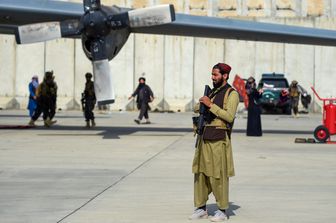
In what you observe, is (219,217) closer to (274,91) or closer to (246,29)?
(246,29)

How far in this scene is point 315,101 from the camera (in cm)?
→ 4219

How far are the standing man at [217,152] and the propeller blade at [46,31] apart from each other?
12913 mm

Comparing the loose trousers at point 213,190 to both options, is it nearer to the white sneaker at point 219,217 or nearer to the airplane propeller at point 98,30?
the white sneaker at point 219,217

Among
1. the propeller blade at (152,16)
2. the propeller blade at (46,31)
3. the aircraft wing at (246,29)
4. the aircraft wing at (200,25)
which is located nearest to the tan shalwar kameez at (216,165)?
the propeller blade at (152,16)

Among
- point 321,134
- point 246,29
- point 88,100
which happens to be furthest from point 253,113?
point 88,100

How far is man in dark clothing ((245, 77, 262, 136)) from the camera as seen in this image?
2289 centimetres

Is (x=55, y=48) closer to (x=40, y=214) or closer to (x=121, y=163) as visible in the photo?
(x=121, y=163)

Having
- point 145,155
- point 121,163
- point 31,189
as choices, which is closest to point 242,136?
point 145,155

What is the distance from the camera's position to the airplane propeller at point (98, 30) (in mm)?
21938

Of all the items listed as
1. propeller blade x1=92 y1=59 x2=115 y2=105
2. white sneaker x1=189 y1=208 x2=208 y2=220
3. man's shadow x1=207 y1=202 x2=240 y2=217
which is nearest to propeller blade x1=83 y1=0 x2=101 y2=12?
propeller blade x1=92 y1=59 x2=115 y2=105

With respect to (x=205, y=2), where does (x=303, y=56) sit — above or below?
below

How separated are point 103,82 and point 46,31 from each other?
213 centimetres

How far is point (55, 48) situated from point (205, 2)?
828 centimetres

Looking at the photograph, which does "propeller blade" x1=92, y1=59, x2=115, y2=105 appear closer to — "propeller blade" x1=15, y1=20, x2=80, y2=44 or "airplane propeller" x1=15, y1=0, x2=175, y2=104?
"airplane propeller" x1=15, y1=0, x2=175, y2=104
